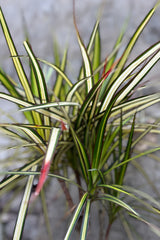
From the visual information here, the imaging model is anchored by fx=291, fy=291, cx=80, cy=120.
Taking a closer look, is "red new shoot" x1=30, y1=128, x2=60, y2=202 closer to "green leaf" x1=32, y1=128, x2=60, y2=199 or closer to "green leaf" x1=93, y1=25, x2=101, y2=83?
"green leaf" x1=32, y1=128, x2=60, y2=199

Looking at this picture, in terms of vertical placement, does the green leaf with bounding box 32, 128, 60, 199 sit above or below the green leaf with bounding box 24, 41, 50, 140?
below

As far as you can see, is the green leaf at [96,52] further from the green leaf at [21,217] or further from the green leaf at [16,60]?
the green leaf at [21,217]

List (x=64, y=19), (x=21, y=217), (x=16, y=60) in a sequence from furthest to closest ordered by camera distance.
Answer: (x=64, y=19)
(x=16, y=60)
(x=21, y=217)

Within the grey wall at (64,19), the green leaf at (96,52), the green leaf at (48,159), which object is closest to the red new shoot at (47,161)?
the green leaf at (48,159)

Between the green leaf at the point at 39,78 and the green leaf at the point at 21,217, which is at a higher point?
the green leaf at the point at 39,78

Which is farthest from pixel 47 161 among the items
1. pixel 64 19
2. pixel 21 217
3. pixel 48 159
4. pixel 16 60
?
pixel 64 19

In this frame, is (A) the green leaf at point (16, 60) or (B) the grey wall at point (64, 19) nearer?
(A) the green leaf at point (16, 60)

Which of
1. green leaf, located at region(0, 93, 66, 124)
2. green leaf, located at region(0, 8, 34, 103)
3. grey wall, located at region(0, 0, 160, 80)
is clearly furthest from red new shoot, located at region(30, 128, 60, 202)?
grey wall, located at region(0, 0, 160, 80)

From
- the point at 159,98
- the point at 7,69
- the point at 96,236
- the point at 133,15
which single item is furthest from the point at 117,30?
the point at 96,236

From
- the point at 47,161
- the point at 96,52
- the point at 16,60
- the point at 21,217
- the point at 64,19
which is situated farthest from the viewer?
the point at 64,19

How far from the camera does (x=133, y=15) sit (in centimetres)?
139

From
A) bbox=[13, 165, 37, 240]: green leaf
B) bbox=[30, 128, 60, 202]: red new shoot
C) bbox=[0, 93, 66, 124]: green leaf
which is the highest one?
bbox=[0, 93, 66, 124]: green leaf

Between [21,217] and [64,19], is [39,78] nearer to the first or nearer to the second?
[21,217]

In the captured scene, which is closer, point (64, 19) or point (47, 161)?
point (47, 161)
